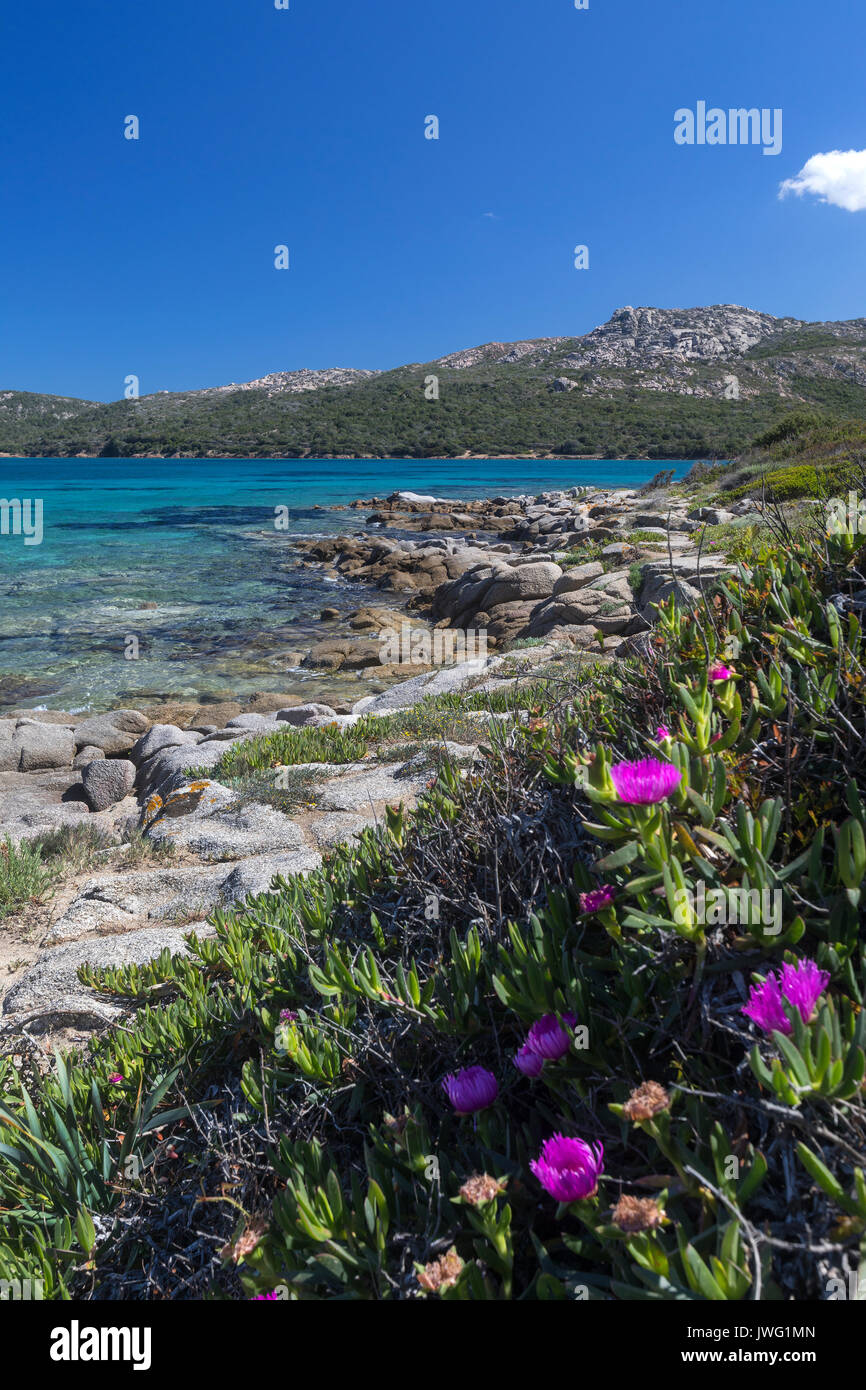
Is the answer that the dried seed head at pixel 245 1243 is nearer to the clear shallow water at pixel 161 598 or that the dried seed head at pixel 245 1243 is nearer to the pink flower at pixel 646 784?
the pink flower at pixel 646 784

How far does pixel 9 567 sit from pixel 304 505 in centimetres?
2866

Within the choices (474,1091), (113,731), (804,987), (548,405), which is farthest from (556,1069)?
(548,405)

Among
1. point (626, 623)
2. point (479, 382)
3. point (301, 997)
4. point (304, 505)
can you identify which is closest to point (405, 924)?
point (301, 997)

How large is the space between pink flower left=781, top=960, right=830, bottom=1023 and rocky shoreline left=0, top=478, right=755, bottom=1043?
1.22 metres

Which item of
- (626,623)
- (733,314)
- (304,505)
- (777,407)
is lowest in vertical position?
(626,623)

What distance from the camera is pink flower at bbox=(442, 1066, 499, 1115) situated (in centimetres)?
139

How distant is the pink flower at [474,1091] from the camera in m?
1.39

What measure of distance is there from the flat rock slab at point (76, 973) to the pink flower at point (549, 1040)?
2.26 m

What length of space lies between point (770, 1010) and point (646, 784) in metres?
0.42

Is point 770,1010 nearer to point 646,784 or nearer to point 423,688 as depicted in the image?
point 646,784

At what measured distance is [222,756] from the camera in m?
7.72

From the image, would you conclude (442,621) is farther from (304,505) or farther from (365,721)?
(304,505)

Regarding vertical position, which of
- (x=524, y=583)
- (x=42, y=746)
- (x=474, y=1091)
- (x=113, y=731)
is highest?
(x=524, y=583)

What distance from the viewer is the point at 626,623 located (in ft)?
36.6
